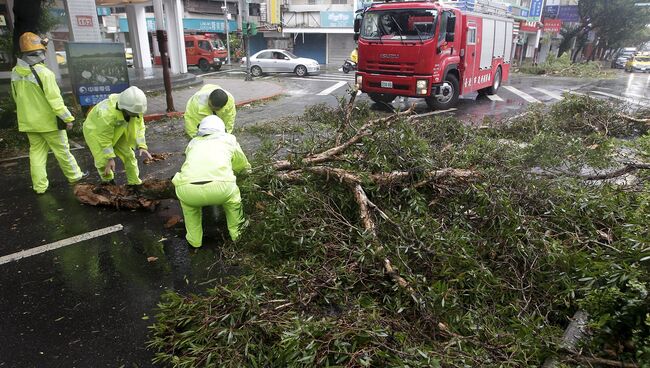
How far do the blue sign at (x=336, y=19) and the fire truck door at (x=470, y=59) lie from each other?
22.1 metres

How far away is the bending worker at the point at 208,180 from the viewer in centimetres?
356

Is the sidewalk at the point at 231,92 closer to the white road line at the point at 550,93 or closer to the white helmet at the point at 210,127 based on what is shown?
the white helmet at the point at 210,127

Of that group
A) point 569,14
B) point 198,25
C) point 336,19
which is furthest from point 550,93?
point 198,25

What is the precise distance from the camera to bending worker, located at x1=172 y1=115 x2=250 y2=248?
3562 mm

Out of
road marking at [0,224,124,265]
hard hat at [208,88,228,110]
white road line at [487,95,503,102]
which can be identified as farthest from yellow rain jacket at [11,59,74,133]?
white road line at [487,95,503,102]

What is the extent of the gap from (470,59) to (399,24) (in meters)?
2.66

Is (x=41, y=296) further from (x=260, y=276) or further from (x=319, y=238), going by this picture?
(x=319, y=238)

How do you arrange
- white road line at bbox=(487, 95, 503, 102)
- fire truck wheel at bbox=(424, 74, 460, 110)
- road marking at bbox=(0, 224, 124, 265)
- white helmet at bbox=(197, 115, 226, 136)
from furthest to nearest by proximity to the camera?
white road line at bbox=(487, 95, 503, 102), fire truck wheel at bbox=(424, 74, 460, 110), white helmet at bbox=(197, 115, 226, 136), road marking at bbox=(0, 224, 124, 265)

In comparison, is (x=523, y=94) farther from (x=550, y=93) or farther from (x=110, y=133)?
(x=110, y=133)

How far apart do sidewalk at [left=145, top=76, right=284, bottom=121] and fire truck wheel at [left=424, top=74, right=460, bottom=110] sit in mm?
5417

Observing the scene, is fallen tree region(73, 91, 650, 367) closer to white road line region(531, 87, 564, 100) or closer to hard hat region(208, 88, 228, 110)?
hard hat region(208, 88, 228, 110)

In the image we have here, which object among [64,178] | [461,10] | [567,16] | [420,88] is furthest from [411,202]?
[567,16]

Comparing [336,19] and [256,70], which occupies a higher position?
[336,19]

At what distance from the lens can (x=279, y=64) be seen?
21.7 m
